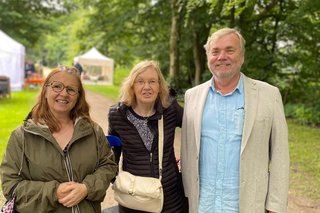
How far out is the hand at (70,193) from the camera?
221 cm

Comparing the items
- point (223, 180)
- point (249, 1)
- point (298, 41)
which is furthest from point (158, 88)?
point (298, 41)

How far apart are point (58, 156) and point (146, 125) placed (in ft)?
2.13

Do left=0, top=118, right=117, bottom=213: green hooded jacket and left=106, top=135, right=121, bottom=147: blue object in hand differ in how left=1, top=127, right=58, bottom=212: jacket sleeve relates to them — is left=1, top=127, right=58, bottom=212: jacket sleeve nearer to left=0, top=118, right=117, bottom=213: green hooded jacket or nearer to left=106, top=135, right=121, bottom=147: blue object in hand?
left=0, top=118, right=117, bottom=213: green hooded jacket

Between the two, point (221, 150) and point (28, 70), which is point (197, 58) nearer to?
point (28, 70)

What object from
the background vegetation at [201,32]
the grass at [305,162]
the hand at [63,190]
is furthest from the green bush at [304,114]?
the hand at [63,190]

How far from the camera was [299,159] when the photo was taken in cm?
720

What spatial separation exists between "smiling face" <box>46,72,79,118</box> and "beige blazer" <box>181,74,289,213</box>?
85 cm

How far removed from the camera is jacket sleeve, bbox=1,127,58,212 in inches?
85.5

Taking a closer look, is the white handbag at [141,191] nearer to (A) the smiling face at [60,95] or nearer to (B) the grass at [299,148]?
(A) the smiling face at [60,95]

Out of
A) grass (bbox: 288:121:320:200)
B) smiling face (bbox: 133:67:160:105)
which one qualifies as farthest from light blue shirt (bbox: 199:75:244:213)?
grass (bbox: 288:121:320:200)

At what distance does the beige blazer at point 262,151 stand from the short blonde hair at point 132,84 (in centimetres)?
34

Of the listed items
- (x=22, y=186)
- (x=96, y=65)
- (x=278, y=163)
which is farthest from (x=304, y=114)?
(x=96, y=65)

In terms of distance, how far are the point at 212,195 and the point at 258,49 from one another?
40.6ft

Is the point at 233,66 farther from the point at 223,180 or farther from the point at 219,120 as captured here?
the point at 223,180
